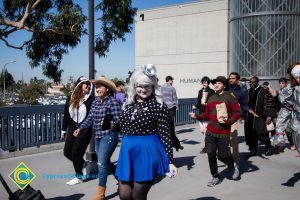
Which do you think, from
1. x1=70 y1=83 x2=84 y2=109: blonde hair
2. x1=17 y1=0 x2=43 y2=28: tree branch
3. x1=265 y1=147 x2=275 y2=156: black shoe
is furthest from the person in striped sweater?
x1=17 y1=0 x2=43 y2=28: tree branch

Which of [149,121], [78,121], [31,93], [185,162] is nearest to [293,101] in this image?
[149,121]

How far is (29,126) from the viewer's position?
324 inches

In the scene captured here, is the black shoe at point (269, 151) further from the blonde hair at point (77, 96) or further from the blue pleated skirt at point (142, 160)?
the blue pleated skirt at point (142, 160)

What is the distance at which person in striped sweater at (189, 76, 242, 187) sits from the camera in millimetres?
5512

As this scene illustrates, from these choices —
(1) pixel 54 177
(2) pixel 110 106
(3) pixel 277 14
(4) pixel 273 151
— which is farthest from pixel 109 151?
(3) pixel 277 14

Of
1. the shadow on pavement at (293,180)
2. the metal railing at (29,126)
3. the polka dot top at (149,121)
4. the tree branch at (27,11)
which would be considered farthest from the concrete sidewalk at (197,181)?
the tree branch at (27,11)

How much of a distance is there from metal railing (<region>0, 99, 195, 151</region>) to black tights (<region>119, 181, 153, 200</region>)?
524cm

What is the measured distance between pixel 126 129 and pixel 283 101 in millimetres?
2929

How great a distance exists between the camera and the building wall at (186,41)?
32.1m

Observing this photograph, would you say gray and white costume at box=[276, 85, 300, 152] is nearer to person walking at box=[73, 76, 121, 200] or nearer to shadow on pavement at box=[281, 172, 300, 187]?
shadow on pavement at box=[281, 172, 300, 187]

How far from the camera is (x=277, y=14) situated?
2398 centimetres

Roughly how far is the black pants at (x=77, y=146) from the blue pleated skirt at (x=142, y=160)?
Answer: 2.16 meters

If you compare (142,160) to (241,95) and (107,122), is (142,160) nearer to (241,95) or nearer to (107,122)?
(107,122)

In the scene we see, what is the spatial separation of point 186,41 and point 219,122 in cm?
2975
